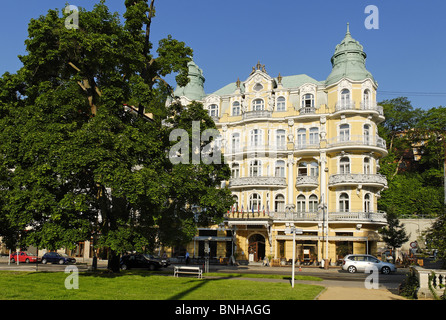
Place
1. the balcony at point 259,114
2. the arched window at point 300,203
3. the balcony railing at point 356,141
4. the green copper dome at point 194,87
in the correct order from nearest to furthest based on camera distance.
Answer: the balcony railing at point 356,141
the arched window at point 300,203
the balcony at point 259,114
the green copper dome at point 194,87

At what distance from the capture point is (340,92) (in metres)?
46.6

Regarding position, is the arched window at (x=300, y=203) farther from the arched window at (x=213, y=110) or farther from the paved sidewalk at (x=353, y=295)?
the paved sidewalk at (x=353, y=295)

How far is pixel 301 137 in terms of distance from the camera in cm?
4856

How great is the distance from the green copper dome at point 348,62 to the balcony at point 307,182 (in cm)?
1061

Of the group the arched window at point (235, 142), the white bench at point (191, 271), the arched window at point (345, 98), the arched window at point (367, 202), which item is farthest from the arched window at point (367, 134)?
the white bench at point (191, 271)

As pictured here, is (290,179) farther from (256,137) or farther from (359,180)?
(359,180)

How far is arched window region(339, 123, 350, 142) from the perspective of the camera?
46.1 meters

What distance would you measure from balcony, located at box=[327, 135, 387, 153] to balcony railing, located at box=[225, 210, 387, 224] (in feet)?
23.0

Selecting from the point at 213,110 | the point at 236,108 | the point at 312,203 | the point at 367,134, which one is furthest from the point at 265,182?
the point at 367,134

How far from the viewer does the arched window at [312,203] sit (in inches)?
1860

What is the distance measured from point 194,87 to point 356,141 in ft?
68.9

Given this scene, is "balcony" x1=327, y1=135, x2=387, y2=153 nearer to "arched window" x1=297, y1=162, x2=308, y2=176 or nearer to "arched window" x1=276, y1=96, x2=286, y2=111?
"arched window" x1=297, y1=162, x2=308, y2=176
